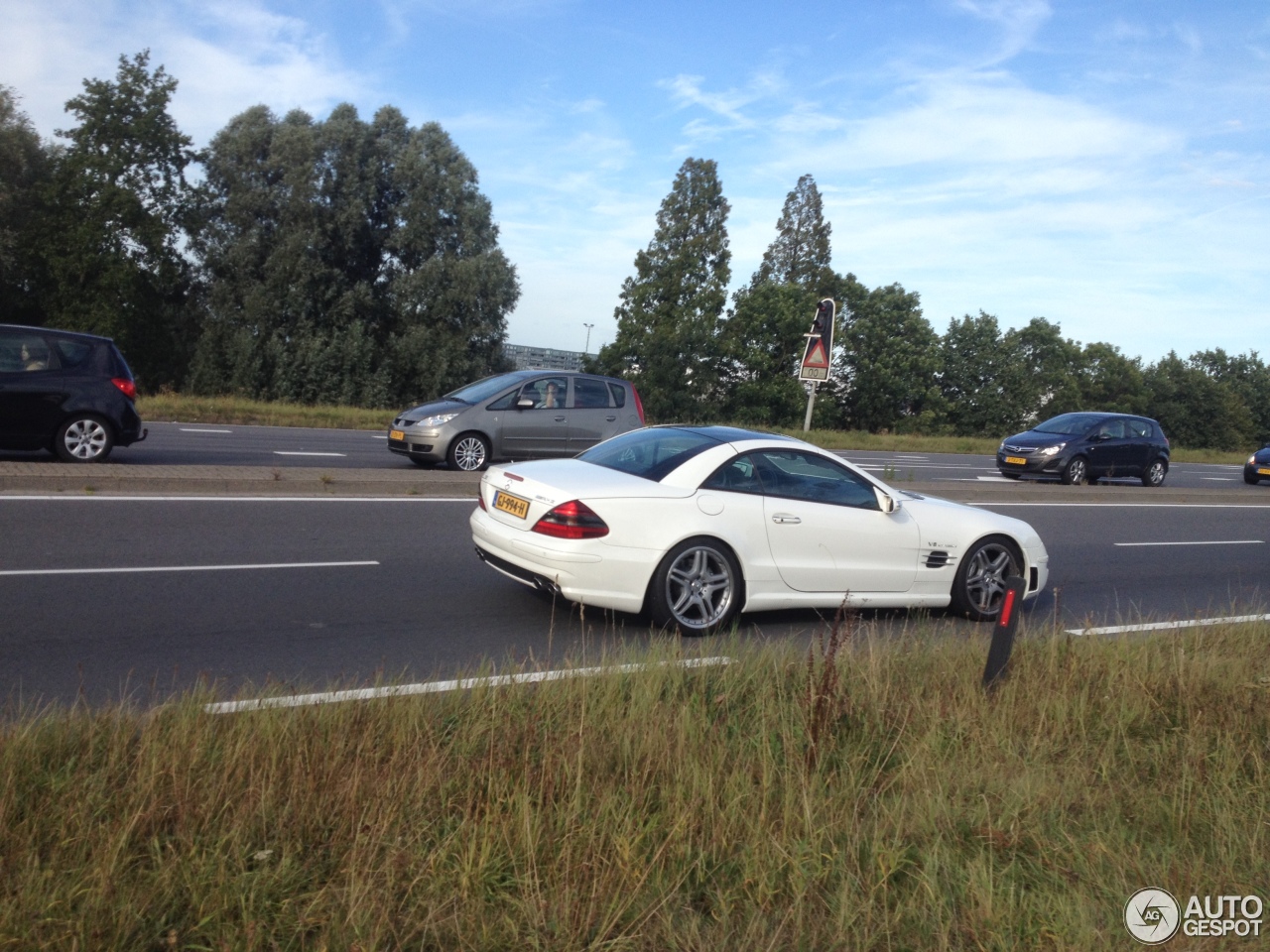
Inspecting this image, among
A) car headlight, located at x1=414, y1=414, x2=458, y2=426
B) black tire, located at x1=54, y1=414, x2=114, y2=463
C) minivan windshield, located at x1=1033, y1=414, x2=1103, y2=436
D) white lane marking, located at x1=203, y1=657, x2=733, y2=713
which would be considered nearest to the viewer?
white lane marking, located at x1=203, y1=657, x2=733, y2=713

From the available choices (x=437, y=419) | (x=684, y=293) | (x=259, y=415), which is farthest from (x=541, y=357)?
(x=437, y=419)

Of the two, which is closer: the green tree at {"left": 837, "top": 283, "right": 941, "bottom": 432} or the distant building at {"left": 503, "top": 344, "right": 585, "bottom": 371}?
the distant building at {"left": 503, "top": 344, "right": 585, "bottom": 371}

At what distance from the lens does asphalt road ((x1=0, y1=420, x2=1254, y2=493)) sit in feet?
51.9

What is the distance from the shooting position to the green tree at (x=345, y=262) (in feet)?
165

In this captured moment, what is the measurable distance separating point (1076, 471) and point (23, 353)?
20.1 metres

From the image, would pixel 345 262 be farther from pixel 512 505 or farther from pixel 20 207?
pixel 512 505

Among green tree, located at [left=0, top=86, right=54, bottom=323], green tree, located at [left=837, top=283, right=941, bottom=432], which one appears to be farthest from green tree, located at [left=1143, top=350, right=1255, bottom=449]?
green tree, located at [left=0, top=86, right=54, bottom=323]

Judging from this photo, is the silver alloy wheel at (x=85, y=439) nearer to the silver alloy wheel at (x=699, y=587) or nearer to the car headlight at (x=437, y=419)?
the car headlight at (x=437, y=419)

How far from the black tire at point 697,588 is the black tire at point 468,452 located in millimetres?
9299

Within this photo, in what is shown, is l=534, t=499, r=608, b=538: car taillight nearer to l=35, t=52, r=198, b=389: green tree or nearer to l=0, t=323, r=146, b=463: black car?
l=0, t=323, r=146, b=463: black car

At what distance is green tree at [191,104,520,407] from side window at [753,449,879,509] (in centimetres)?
4308

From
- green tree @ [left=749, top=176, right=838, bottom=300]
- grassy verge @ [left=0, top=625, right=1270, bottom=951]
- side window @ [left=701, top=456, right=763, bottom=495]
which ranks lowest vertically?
grassy verge @ [left=0, top=625, right=1270, bottom=951]

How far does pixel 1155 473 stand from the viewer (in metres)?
26.1

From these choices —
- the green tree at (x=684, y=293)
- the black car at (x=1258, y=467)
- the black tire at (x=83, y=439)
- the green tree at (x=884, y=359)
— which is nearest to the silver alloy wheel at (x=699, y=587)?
the black tire at (x=83, y=439)
